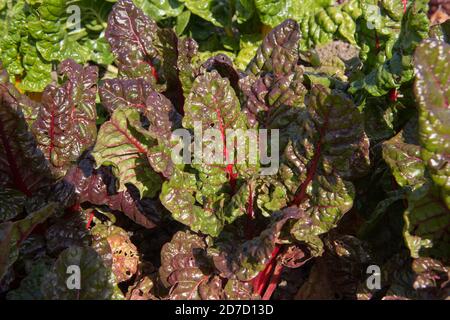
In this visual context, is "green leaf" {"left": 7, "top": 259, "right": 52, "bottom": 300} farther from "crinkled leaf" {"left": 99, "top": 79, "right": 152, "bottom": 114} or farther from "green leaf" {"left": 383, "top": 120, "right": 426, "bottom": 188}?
"green leaf" {"left": 383, "top": 120, "right": 426, "bottom": 188}

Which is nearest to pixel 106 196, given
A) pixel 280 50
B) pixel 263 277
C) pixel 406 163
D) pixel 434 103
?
pixel 263 277

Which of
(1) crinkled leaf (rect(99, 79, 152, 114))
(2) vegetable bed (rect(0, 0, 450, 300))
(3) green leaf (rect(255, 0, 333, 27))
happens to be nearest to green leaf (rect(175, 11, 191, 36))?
(3) green leaf (rect(255, 0, 333, 27))

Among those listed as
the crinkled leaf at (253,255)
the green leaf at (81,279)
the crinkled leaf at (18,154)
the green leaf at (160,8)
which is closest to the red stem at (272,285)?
the crinkled leaf at (253,255)

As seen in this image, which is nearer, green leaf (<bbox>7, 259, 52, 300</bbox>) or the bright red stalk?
green leaf (<bbox>7, 259, 52, 300</bbox>)

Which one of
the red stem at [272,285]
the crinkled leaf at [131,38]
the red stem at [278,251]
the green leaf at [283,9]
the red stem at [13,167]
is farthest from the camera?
the green leaf at [283,9]

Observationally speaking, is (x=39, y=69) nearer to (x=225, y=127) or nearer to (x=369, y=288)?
(x=225, y=127)

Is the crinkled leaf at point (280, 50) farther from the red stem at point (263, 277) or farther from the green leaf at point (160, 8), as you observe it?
the green leaf at point (160, 8)

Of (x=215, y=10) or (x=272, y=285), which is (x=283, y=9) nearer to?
(x=215, y=10)

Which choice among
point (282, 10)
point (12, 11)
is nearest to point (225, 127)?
point (282, 10)

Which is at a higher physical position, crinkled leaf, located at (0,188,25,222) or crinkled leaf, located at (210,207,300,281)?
crinkled leaf, located at (210,207,300,281)
